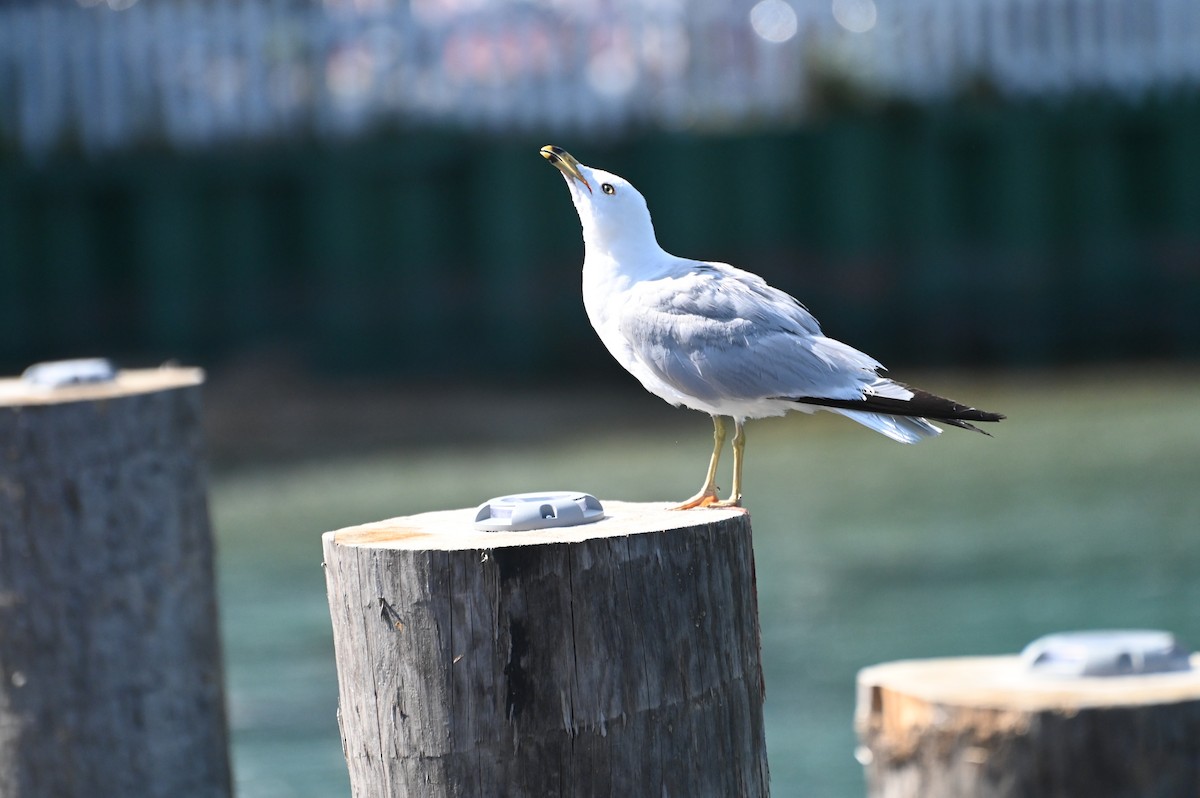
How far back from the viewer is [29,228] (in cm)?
1509

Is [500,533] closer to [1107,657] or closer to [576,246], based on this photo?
[1107,657]

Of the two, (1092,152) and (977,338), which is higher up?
(1092,152)

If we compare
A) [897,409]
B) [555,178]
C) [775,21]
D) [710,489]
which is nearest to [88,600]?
[710,489]

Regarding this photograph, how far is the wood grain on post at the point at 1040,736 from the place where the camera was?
246 cm

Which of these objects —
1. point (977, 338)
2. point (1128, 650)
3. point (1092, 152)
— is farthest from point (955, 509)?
point (1128, 650)

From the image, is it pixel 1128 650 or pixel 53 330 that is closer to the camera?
pixel 1128 650

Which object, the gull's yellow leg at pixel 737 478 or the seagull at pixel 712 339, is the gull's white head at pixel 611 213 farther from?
the gull's yellow leg at pixel 737 478

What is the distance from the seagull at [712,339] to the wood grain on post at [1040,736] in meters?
0.74

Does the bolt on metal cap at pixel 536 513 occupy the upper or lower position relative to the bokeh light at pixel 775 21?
lower

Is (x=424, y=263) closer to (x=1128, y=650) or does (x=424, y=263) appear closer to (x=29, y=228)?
(x=29, y=228)

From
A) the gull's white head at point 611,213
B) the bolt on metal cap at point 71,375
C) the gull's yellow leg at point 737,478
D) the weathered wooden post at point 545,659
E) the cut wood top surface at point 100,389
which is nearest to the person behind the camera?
the weathered wooden post at point 545,659

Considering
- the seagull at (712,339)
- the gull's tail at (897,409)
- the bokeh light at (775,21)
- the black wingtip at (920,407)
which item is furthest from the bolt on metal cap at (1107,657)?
the bokeh light at (775,21)

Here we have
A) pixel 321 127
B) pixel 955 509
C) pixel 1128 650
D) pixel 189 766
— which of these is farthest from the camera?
pixel 321 127

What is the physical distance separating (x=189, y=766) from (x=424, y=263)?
36.5ft
